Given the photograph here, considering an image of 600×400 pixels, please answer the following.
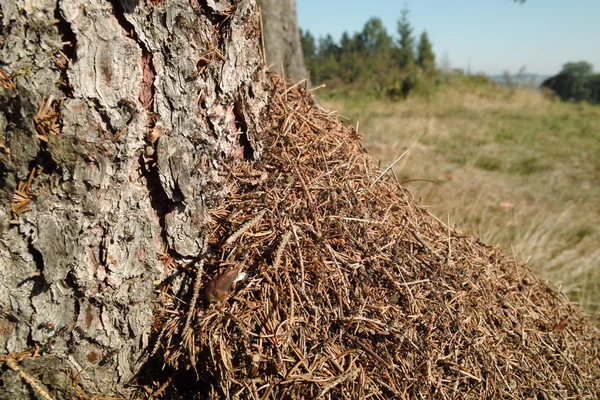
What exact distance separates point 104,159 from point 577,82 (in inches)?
1020

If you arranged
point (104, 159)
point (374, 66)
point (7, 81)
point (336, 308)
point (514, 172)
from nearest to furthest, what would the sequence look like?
point (7, 81), point (104, 159), point (336, 308), point (514, 172), point (374, 66)

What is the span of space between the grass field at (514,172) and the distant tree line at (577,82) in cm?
1136

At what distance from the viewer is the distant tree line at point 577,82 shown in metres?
21.2

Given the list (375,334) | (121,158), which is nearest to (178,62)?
(121,158)

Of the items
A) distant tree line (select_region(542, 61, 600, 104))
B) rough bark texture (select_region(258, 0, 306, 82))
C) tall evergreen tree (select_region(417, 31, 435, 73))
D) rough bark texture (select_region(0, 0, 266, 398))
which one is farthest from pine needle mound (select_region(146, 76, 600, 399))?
tall evergreen tree (select_region(417, 31, 435, 73))

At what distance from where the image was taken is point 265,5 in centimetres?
425

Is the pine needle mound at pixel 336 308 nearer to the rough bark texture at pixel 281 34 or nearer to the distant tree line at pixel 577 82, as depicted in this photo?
the rough bark texture at pixel 281 34

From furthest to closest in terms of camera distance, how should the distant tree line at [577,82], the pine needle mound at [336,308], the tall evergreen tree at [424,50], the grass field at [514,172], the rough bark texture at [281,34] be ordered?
the tall evergreen tree at [424,50] < the distant tree line at [577,82] < the rough bark texture at [281,34] < the grass field at [514,172] < the pine needle mound at [336,308]

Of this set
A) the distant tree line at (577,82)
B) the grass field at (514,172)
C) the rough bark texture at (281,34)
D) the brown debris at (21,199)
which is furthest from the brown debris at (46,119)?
the distant tree line at (577,82)

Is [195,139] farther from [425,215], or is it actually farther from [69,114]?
[425,215]

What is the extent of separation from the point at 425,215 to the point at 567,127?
9018 millimetres

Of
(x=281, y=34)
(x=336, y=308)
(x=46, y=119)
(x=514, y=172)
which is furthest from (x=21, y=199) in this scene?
(x=514, y=172)

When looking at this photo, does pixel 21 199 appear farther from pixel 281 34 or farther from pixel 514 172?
pixel 514 172

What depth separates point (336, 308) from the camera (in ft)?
4.70
